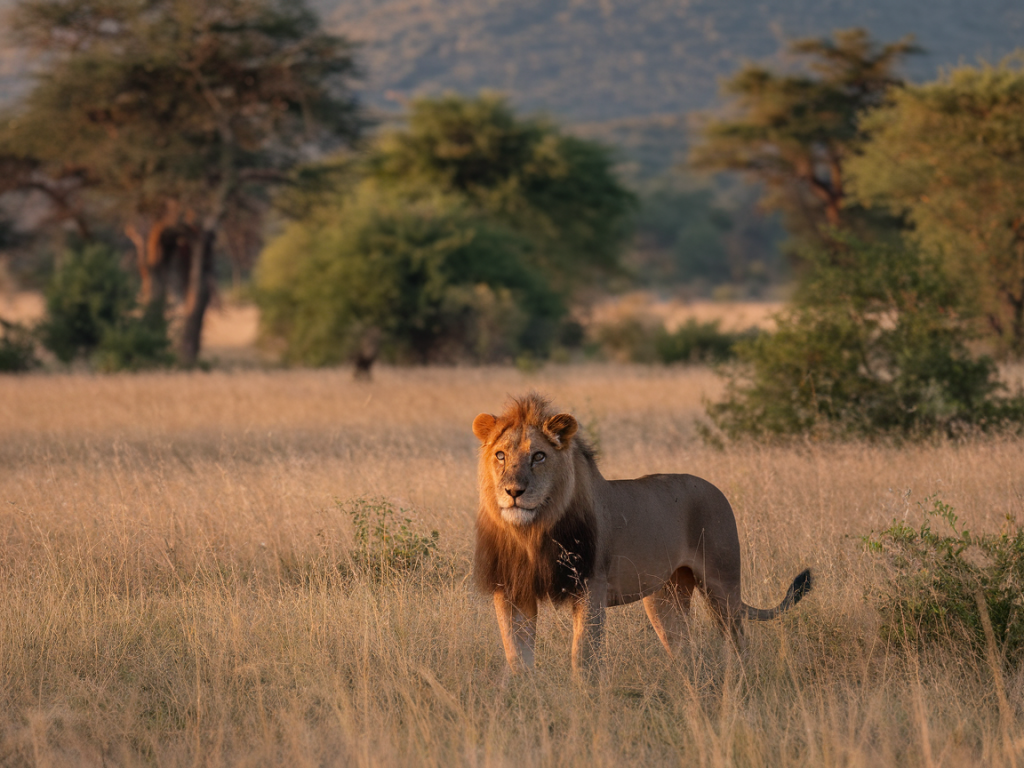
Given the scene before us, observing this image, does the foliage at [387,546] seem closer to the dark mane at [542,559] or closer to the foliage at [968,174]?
the dark mane at [542,559]

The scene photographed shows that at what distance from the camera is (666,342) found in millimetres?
26312

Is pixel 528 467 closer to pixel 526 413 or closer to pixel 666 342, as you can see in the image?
pixel 526 413

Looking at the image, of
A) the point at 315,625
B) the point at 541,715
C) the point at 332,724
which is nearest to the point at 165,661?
the point at 315,625

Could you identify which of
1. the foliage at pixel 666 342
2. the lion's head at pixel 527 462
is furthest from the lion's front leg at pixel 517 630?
the foliage at pixel 666 342

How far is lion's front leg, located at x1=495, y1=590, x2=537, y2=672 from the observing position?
4.29 m

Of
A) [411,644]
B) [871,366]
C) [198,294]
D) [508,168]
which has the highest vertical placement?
[411,644]

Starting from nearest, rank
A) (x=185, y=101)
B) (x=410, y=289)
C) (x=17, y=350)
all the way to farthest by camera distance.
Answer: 1. (x=17, y=350)
2. (x=410, y=289)
3. (x=185, y=101)

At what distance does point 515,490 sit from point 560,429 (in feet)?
1.11

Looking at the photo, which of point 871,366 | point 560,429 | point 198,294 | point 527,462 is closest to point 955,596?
point 560,429

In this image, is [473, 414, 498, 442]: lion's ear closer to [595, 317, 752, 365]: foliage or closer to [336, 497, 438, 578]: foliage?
[336, 497, 438, 578]: foliage

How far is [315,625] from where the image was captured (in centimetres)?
512

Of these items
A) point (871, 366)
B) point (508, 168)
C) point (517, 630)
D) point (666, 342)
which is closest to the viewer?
point (517, 630)

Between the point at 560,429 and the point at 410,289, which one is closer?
the point at 560,429

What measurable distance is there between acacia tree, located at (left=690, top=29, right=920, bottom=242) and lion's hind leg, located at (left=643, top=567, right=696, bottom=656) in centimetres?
2750
